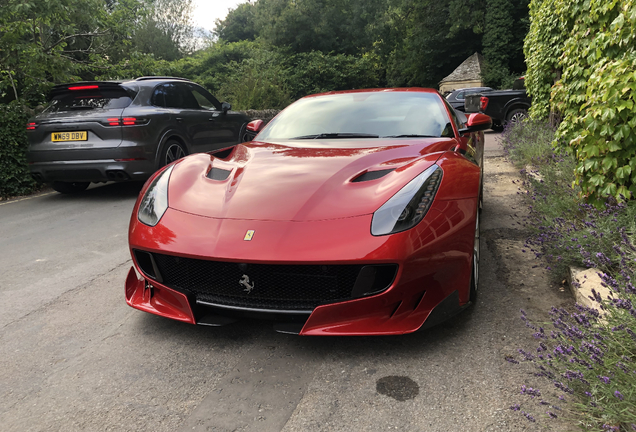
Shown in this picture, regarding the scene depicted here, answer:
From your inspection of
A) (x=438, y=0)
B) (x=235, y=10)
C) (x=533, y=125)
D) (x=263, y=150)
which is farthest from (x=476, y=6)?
(x=235, y=10)

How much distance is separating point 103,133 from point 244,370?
517 cm

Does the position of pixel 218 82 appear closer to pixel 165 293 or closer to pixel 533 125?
pixel 533 125

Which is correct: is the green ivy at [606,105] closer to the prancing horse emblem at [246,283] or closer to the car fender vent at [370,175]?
the car fender vent at [370,175]

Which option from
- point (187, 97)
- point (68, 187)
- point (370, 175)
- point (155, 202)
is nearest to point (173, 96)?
point (187, 97)

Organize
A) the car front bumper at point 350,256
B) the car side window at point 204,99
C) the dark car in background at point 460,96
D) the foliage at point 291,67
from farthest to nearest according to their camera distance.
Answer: the foliage at point 291,67 → the dark car in background at point 460,96 → the car side window at point 204,99 → the car front bumper at point 350,256

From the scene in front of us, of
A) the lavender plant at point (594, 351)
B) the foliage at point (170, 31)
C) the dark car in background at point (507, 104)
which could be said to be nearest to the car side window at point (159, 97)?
the lavender plant at point (594, 351)

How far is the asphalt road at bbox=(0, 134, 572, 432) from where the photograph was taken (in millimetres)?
1976

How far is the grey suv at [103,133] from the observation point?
6.54 m

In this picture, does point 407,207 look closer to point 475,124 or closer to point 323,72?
point 475,124

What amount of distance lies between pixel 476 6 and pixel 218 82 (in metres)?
19.0

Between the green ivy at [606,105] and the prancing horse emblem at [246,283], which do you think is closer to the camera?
the prancing horse emblem at [246,283]

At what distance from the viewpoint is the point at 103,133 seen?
6.55 meters

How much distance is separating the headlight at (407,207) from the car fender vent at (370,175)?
199 mm

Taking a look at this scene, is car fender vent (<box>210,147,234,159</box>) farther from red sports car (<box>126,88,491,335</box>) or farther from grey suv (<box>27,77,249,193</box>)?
grey suv (<box>27,77,249,193</box>)
